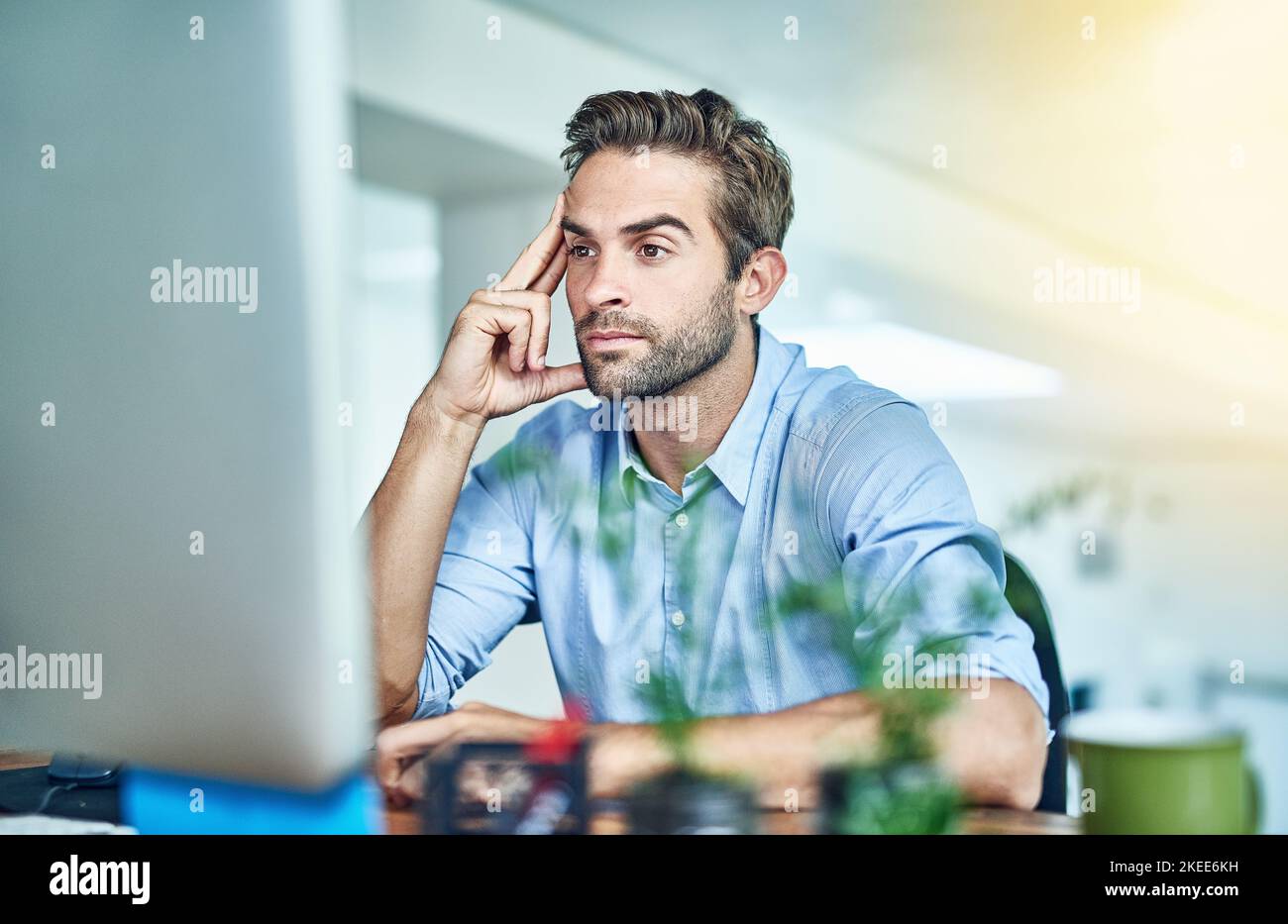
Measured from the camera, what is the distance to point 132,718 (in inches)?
91.6

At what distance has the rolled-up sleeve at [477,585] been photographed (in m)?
2.23

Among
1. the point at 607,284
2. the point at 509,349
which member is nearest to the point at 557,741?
the point at 509,349

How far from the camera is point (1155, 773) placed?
6.29 feet

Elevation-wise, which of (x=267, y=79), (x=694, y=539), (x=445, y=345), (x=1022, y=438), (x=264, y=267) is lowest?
(x=694, y=539)

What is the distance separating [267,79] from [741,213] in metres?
0.96

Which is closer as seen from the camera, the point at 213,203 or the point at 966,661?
the point at 966,661

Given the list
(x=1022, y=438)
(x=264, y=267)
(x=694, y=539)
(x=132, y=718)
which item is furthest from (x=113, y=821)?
(x=1022, y=438)

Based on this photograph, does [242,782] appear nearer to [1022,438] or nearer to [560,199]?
[560,199]

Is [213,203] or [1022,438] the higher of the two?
[213,203]

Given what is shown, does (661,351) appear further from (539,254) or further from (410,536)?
(410,536)

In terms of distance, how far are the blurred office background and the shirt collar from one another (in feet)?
0.16

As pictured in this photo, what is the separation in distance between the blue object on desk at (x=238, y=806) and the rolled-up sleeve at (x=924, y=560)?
996 millimetres

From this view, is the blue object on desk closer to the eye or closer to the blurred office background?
the blurred office background

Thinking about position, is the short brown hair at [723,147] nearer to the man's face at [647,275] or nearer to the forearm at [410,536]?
the man's face at [647,275]
